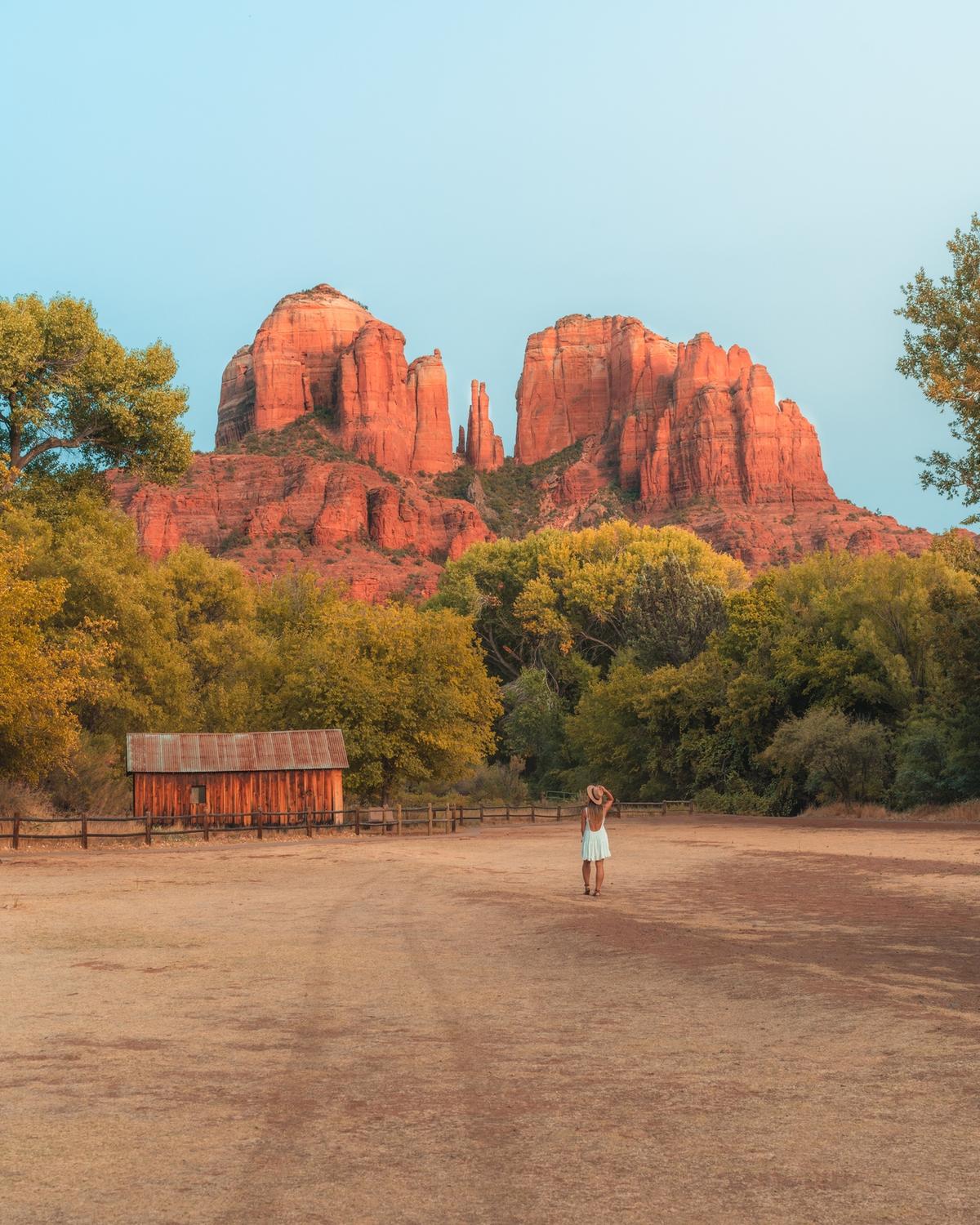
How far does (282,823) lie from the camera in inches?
1471

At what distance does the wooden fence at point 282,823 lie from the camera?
99.5ft

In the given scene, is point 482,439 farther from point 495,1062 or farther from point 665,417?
point 495,1062

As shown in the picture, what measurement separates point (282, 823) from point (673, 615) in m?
29.2

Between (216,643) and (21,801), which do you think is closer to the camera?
(21,801)

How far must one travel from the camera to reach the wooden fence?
30328mm

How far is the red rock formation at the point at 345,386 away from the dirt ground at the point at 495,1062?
139841mm

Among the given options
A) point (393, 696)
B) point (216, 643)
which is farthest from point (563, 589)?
point (393, 696)

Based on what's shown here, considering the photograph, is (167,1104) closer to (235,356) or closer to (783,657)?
(783,657)

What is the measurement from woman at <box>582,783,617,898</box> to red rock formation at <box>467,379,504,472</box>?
14862 centimetres

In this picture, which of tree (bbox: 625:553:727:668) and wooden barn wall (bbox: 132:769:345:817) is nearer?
wooden barn wall (bbox: 132:769:345:817)

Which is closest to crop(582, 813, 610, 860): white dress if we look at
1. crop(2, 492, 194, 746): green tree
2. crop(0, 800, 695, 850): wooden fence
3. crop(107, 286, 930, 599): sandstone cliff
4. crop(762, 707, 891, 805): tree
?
crop(0, 800, 695, 850): wooden fence

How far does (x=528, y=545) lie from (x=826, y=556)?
28.2 meters

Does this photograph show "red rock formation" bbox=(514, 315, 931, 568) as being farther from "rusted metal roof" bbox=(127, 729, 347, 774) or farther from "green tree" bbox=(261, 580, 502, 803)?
"rusted metal roof" bbox=(127, 729, 347, 774)

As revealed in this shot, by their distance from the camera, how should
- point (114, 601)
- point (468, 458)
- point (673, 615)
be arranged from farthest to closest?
point (468, 458) < point (673, 615) < point (114, 601)
